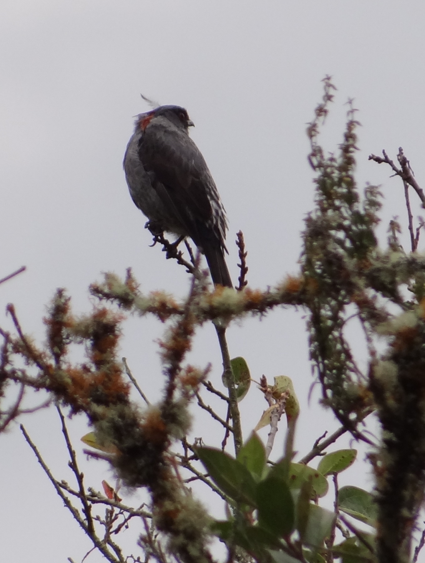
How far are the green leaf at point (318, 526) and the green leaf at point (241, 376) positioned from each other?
192 cm

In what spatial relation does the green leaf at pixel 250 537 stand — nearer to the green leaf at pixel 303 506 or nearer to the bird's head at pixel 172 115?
the green leaf at pixel 303 506

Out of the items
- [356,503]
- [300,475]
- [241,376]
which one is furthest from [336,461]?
[241,376]

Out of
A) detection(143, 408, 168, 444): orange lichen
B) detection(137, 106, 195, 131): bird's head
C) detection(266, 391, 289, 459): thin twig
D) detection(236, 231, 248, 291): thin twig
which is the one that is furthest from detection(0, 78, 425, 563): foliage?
detection(137, 106, 195, 131): bird's head

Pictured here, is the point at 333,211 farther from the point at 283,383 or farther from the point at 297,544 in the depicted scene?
the point at 283,383

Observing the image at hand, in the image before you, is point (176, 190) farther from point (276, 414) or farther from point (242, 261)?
point (276, 414)

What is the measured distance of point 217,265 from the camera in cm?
795

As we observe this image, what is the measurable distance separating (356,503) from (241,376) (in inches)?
59.2

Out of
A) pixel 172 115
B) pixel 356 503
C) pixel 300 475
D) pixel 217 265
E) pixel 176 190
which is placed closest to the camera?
pixel 300 475

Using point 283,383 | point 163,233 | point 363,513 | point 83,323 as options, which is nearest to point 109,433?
point 83,323

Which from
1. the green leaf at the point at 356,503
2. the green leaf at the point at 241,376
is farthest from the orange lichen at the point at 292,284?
the green leaf at the point at 241,376

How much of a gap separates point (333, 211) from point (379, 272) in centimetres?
11

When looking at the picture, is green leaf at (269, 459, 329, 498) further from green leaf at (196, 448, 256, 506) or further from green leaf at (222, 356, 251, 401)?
green leaf at (222, 356, 251, 401)

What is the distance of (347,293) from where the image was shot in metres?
1.14

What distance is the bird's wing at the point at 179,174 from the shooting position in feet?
27.4
